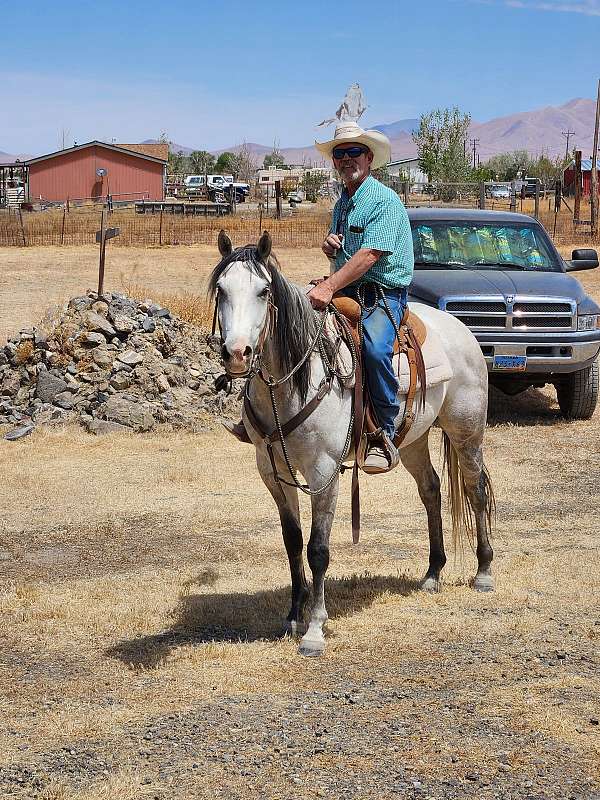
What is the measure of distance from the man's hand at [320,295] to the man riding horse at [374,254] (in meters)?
0.11

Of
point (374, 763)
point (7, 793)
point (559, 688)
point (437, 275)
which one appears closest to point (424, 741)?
point (374, 763)

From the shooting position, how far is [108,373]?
469 inches

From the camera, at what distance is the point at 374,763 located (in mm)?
4258

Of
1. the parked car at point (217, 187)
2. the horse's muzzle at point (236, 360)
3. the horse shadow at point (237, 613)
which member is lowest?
the horse shadow at point (237, 613)

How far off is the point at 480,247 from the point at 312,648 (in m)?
7.90

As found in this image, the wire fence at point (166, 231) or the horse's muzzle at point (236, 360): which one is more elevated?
the wire fence at point (166, 231)

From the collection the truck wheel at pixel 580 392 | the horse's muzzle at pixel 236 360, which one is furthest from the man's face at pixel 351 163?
the truck wheel at pixel 580 392

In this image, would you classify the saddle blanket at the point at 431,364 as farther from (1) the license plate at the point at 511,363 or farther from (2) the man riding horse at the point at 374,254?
(1) the license plate at the point at 511,363

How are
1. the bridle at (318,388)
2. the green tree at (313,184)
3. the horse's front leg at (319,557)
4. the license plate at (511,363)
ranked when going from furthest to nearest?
the green tree at (313,184)
the license plate at (511,363)
the horse's front leg at (319,557)
the bridle at (318,388)

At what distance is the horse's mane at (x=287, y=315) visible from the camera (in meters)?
4.98

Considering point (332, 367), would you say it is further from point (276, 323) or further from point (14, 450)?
point (14, 450)

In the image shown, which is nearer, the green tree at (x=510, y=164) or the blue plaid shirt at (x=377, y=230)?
the blue plaid shirt at (x=377, y=230)

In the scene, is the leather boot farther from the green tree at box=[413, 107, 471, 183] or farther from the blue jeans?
the green tree at box=[413, 107, 471, 183]

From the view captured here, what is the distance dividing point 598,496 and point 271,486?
172 inches
